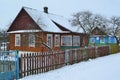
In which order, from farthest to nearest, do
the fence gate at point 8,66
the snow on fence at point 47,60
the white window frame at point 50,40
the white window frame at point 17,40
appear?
the white window frame at point 17,40 < the white window frame at point 50,40 < the snow on fence at point 47,60 < the fence gate at point 8,66

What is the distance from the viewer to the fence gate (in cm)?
1168

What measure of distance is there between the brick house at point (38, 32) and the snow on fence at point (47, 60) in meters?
11.1

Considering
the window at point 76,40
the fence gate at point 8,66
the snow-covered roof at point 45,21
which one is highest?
the snow-covered roof at point 45,21

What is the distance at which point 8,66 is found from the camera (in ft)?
41.7

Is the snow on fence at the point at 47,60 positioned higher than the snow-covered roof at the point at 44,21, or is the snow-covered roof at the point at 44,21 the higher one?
the snow-covered roof at the point at 44,21

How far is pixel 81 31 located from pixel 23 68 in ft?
91.3

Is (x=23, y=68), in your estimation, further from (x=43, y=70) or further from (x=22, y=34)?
(x=22, y=34)

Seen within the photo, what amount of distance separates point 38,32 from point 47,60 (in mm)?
17498

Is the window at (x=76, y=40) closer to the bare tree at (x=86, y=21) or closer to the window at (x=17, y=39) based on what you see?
the bare tree at (x=86, y=21)

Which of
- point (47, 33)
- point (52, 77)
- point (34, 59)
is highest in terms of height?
point (47, 33)

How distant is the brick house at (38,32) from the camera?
31.9 m

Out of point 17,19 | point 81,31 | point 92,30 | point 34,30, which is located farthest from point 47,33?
point 92,30

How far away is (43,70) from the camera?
14336 millimetres

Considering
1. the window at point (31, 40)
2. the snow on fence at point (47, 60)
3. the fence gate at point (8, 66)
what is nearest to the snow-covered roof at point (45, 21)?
the window at point (31, 40)
